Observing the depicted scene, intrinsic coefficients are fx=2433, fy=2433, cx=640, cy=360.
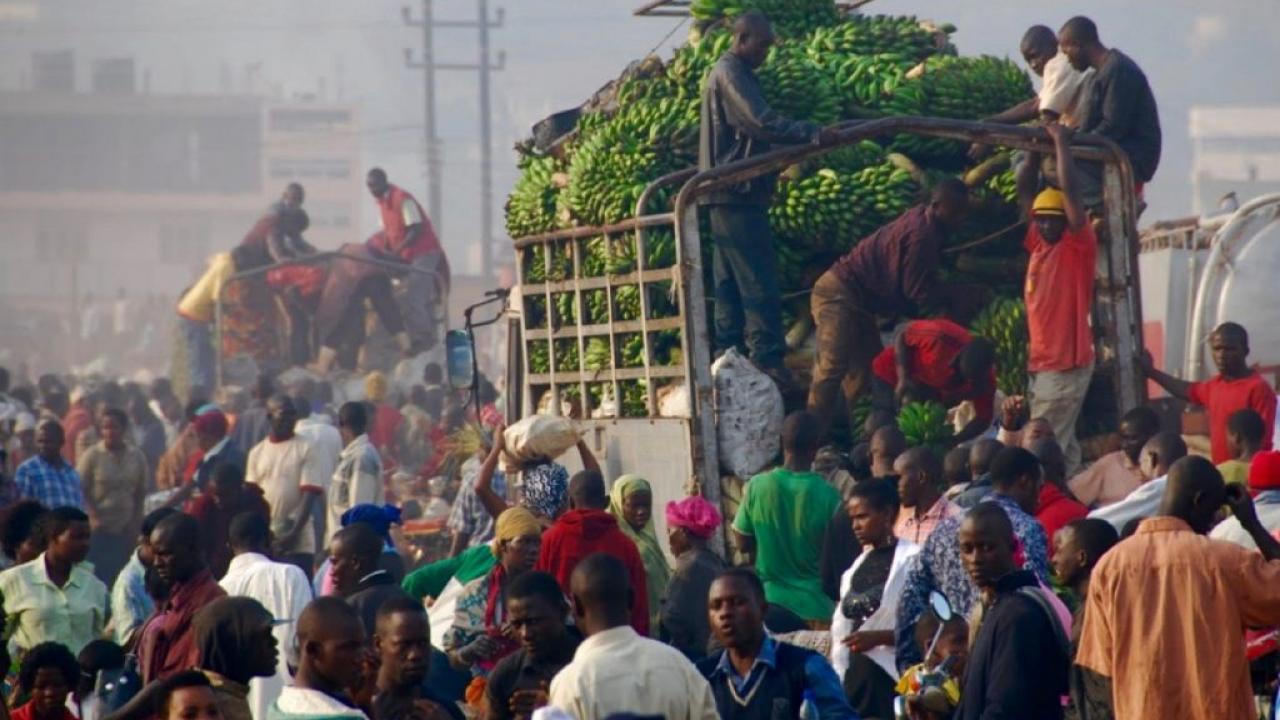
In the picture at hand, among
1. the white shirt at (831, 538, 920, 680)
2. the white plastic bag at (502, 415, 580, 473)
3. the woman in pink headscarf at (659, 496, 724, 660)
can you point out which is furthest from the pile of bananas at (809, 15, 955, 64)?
the white shirt at (831, 538, 920, 680)

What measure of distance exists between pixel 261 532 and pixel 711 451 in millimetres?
2663

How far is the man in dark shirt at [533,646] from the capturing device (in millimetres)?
6844

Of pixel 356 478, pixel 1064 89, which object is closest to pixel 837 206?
pixel 1064 89

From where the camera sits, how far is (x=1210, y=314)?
1279cm

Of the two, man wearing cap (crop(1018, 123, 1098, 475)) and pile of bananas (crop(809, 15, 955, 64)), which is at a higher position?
pile of bananas (crop(809, 15, 955, 64))

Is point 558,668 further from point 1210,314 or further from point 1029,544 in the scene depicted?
point 1210,314

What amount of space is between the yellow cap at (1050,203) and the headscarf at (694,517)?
2.54m

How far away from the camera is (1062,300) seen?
37.8ft

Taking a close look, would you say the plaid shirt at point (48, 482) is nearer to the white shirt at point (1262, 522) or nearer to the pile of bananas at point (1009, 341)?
the pile of bananas at point (1009, 341)

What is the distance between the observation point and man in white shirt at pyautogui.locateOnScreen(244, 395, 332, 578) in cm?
1411

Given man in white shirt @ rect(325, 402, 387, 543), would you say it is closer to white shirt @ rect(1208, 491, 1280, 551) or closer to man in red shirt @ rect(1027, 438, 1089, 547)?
man in red shirt @ rect(1027, 438, 1089, 547)

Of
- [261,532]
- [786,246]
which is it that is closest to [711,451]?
[786,246]

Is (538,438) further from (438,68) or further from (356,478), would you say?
(438,68)

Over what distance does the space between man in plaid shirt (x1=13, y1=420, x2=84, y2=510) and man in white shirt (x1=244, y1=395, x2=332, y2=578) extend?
106cm
